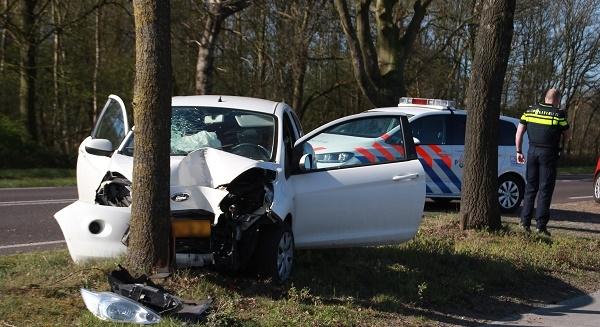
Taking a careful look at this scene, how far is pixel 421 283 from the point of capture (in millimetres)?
6613

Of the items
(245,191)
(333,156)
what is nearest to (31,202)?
(333,156)

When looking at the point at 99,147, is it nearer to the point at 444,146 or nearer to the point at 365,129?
the point at 365,129

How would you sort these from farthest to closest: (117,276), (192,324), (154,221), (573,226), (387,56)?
Answer: (387,56) → (573,226) → (154,221) → (117,276) → (192,324)

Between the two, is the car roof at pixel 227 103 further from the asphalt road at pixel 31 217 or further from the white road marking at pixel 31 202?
the white road marking at pixel 31 202

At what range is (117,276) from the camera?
493 cm

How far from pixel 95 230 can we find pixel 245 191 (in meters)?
1.21

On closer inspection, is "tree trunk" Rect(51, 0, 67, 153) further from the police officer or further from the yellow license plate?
the yellow license plate

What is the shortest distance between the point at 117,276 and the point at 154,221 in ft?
1.69

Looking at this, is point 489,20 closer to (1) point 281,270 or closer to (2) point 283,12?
(1) point 281,270

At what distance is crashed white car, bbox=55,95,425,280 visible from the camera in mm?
5555

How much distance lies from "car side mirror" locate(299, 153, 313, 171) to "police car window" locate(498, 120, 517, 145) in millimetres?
7536

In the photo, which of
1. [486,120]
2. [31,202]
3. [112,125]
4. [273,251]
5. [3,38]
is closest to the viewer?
[273,251]

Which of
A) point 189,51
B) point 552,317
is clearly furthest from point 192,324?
point 189,51

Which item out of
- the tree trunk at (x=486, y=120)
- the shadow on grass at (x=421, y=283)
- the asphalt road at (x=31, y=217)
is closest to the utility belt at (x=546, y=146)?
the tree trunk at (x=486, y=120)
